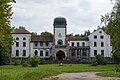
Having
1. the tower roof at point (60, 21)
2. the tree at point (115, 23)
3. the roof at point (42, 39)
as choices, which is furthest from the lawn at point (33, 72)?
the tower roof at point (60, 21)

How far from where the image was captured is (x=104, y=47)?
99.1m

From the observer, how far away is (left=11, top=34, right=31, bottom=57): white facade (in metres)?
98.9

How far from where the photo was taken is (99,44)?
99000 mm

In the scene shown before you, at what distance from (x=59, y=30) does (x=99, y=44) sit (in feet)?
44.4

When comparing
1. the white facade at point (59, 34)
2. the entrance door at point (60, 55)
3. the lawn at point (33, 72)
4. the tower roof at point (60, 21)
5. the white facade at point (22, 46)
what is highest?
the tower roof at point (60, 21)

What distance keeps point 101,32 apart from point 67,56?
44.3ft

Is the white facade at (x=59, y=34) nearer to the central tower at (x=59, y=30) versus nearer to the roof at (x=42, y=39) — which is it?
the central tower at (x=59, y=30)

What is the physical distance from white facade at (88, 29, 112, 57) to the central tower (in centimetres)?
891

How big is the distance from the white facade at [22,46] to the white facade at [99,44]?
20.1m

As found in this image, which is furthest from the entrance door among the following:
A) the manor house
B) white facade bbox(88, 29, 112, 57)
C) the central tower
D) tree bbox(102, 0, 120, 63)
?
tree bbox(102, 0, 120, 63)

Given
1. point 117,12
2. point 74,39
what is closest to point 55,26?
point 74,39

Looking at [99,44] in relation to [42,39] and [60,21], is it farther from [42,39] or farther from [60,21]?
[42,39]

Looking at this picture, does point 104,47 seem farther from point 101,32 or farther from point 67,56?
point 67,56

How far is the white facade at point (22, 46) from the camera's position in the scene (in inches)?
3893
